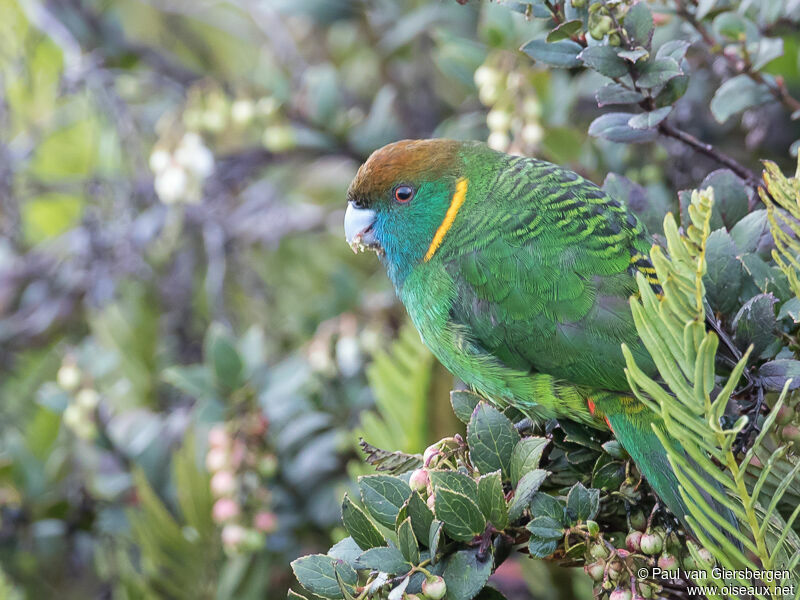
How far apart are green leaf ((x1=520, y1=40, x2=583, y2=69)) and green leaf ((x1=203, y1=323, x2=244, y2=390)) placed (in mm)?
1011

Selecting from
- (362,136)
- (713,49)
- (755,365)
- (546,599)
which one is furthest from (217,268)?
(755,365)

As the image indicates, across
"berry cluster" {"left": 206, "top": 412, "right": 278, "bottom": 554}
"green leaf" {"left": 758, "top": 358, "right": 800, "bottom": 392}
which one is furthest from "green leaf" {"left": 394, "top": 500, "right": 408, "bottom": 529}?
"berry cluster" {"left": 206, "top": 412, "right": 278, "bottom": 554}

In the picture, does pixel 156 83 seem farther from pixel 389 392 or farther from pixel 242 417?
pixel 389 392

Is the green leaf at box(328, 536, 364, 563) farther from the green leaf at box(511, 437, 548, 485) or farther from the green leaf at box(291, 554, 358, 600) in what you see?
the green leaf at box(511, 437, 548, 485)

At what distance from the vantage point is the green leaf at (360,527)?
96 centimetres

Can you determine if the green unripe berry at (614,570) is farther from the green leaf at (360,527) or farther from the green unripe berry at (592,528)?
the green leaf at (360,527)

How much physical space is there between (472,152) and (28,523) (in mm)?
1420

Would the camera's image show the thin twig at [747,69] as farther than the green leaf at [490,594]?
Yes

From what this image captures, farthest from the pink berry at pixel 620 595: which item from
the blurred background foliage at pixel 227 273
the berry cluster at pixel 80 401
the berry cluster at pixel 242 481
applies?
the berry cluster at pixel 80 401

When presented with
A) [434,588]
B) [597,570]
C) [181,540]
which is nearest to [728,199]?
[597,570]

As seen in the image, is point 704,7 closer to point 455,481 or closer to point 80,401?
point 455,481

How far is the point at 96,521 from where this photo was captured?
6.63 ft

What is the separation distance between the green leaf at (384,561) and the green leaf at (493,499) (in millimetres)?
108

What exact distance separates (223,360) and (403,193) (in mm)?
599
